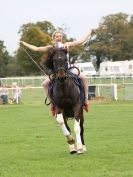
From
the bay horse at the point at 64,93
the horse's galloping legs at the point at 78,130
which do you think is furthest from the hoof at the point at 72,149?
the horse's galloping legs at the point at 78,130

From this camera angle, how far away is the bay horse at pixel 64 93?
11984 mm

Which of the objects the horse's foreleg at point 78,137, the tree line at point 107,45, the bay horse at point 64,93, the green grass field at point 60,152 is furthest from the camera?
the tree line at point 107,45

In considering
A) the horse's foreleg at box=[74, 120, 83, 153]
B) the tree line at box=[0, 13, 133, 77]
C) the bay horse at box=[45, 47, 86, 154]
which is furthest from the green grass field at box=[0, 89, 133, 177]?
the tree line at box=[0, 13, 133, 77]

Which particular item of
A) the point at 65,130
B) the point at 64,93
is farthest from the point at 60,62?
the point at 65,130

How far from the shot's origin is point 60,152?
12.9 meters

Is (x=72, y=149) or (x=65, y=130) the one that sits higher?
(x=65, y=130)

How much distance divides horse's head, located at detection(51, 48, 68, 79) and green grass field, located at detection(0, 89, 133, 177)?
1.63 m

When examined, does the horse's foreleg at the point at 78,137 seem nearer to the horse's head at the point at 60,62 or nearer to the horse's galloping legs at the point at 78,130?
the horse's galloping legs at the point at 78,130

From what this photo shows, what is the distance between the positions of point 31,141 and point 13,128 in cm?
444

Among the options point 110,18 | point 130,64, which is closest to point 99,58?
point 110,18

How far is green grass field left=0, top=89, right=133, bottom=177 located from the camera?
1010cm

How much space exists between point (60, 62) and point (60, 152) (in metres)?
2.07

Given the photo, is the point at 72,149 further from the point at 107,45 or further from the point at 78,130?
the point at 107,45

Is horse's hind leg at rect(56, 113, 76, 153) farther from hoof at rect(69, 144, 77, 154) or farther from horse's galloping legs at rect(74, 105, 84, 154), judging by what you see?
horse's galloping legs at rect(74, 105, 84, 154)
